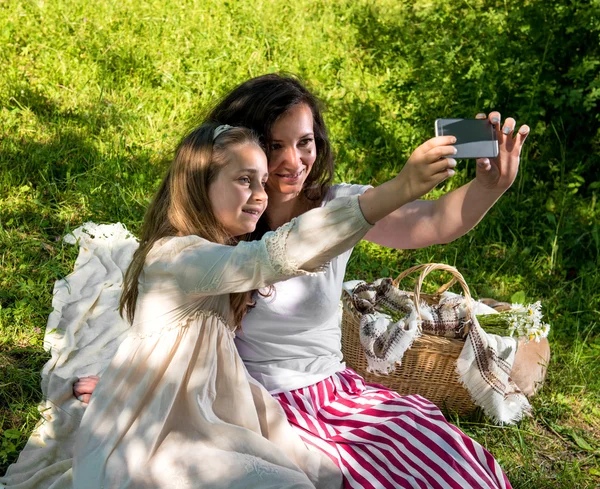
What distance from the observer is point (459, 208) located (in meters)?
2.66

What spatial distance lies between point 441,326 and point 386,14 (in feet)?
12.8

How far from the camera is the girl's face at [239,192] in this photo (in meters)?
2.37

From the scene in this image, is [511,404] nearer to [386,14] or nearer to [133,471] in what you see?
[133,471]

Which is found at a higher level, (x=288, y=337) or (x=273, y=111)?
(x=273, y=111)

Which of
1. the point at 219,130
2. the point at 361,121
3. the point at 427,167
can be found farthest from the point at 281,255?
the point at 361,121

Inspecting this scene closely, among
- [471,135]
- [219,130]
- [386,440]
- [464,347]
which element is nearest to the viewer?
[471,135]

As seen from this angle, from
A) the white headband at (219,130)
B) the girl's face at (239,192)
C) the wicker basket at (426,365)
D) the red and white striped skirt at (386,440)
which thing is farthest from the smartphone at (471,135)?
the wicker basket at (426,365)

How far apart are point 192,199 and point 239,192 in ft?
0.47

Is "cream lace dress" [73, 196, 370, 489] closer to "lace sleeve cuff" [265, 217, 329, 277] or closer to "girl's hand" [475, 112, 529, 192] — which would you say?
"lace sleeve cuff" [265, 217, 329, 277]

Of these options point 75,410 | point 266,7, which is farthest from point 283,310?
point 266,7

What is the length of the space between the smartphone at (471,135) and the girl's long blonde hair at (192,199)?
656mm

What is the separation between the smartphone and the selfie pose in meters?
0.06

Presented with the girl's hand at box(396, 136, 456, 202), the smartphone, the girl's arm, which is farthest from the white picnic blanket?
the smartphone

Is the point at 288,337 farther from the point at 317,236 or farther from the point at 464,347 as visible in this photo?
the point at 464,347
